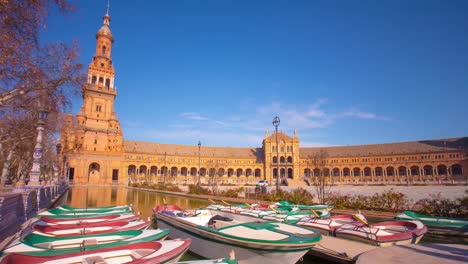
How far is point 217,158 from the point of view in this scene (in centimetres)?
8625

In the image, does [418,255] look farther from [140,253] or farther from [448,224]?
[448,224]

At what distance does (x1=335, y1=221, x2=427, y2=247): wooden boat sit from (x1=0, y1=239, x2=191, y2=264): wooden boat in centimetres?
581

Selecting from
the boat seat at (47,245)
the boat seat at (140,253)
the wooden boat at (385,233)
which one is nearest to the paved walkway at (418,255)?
the wooden boat at (385,233)

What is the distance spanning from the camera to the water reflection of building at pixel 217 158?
64.2 m

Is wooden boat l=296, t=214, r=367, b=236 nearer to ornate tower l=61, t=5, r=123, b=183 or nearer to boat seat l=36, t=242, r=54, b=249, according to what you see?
boat seat l=36, t=242, r=54, b=249

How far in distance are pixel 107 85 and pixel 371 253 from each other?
253ft

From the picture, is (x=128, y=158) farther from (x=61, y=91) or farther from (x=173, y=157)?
(x=61, y=91)

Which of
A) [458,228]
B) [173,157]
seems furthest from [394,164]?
[458,228]

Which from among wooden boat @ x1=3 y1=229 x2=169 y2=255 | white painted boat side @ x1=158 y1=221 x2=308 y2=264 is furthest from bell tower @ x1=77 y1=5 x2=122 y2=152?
white painted boat side @ x1=158 y1=221 x2=308 y2=264

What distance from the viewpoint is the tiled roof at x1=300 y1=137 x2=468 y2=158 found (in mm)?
73250

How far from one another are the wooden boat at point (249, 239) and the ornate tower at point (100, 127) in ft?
198

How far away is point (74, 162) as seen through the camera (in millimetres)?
60750

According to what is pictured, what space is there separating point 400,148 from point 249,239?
87.7 metres

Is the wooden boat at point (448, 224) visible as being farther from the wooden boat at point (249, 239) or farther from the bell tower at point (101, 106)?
the bell tower at point (101, 106)
